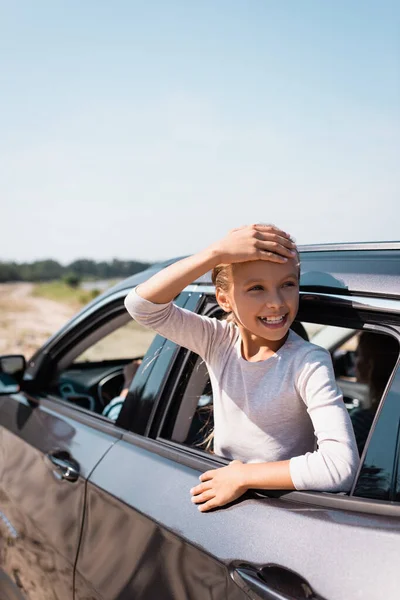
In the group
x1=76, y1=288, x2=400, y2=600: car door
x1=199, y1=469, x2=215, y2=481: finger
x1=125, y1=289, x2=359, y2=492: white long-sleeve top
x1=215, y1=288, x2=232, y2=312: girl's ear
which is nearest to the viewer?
x1=76, y1=288, x2=400, y2=600: car door

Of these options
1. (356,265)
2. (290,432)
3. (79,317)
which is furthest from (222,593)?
(79,317)

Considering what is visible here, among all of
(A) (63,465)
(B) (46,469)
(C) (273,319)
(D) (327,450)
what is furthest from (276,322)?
(B) (46,469)

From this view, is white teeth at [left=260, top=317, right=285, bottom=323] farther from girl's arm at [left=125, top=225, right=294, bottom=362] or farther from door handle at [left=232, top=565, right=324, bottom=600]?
door handle at [left=232, top=565, right=324, bottom=600]

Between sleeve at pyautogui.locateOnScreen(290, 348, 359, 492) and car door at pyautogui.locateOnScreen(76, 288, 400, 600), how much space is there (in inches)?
1.5

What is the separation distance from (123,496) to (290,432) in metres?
0.56

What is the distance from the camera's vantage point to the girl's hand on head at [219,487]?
5.39 feet

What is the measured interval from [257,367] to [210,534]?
49 cm

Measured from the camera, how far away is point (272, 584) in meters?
1.38

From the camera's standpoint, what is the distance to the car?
54.4 inches

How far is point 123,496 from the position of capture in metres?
1.98

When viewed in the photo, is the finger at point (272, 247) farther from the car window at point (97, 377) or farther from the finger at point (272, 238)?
the car window at point (97, 377)

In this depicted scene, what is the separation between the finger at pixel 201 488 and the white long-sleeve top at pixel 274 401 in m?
0.19

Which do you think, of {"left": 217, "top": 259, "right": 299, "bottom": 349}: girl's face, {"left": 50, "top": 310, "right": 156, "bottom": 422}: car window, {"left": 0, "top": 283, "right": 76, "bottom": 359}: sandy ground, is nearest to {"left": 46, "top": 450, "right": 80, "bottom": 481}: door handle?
{"left": 50, "top": 310, "right": 156, "bottom": 422}: car window

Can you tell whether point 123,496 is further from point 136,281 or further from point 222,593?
point 136,281
